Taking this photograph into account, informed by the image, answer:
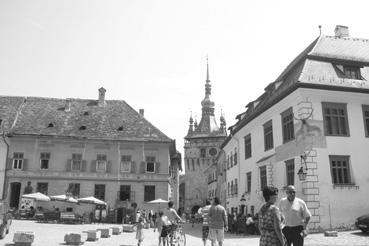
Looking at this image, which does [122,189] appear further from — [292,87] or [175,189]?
[292,87]

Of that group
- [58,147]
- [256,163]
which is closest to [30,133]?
[58,147]

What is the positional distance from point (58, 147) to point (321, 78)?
26.1m

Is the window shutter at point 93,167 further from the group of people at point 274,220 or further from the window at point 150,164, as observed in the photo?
the group of people at point 274,220

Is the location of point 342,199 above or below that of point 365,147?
below

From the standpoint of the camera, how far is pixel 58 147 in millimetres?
36625

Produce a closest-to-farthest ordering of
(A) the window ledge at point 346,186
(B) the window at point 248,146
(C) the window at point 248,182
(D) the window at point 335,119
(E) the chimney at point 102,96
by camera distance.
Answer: (A) the window ledge at point 346,186, (D) the window at point 335,119, (C) the window at point 248,182, (B) the window at point 248,146, (E) the chimney at point 102,96

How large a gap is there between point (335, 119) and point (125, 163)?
22.2 m

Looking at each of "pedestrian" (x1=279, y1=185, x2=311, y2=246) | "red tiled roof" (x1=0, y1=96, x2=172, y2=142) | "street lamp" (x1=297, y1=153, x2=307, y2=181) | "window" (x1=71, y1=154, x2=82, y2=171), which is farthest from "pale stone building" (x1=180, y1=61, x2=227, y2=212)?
"pedestrian" (x1=279, y1=185, x2=311, y2=246)

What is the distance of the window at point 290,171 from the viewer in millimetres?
20102

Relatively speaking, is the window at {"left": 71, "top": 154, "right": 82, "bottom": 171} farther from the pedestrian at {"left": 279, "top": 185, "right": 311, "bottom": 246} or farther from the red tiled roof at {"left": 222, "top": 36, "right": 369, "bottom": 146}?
the pedestrian at {"left": 279, "top": 185, "right": 311, "bottom": 246}

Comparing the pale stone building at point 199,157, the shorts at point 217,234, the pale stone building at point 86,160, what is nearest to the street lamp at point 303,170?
the shorts at point 217,234

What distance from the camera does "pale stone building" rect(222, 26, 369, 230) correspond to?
18.7 meters

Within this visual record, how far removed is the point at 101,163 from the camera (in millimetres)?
36688

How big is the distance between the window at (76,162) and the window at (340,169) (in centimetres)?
2471
